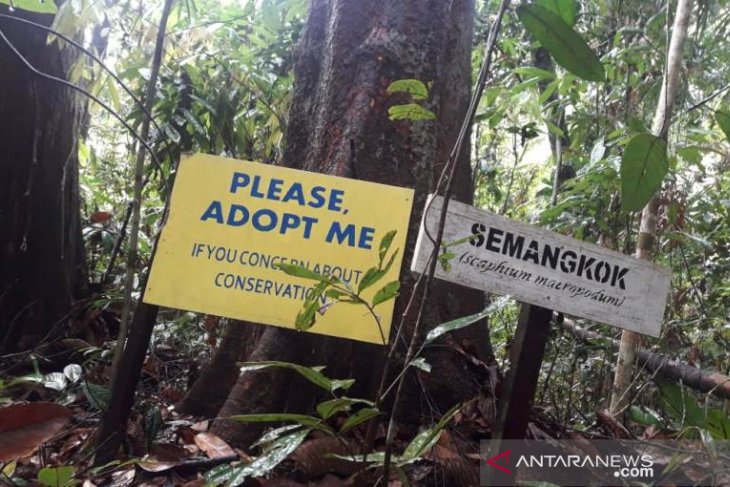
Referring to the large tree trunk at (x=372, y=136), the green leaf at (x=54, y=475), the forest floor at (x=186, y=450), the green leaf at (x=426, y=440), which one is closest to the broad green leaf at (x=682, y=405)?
the forest floor at (x=186, y=450)

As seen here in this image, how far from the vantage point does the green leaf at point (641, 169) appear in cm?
132

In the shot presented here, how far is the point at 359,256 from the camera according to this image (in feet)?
5.32

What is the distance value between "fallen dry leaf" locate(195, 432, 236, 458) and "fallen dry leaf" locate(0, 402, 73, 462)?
0.36 m

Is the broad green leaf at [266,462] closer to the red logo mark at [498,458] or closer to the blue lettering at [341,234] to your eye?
the red logo mark at [498,458]

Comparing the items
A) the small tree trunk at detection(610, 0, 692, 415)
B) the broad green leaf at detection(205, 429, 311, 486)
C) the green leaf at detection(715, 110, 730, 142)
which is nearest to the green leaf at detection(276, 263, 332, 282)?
the broad green leaf at detection(205, 429, 311, 486)

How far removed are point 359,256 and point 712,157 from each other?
4091mm

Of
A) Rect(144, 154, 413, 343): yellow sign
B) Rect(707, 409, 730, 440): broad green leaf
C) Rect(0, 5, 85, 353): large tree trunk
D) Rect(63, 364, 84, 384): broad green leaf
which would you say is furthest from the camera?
Rect(0, 5, 85, 353): large tree trunk

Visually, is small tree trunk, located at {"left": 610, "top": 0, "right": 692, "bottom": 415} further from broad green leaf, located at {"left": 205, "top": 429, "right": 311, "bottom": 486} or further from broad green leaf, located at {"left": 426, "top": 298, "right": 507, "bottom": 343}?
broad green leaf, located at {"left": 205, "top": 429, "right": 311, "bottom": 486}

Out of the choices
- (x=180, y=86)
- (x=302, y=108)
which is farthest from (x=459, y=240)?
(x=180, y=86)

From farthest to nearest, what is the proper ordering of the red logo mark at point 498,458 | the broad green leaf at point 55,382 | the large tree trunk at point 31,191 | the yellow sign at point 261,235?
the large tree trunk at point 31,191
the broad green leaf at point 55,382
the yellow sign at point 261,235
the red logo mark at point 498,458

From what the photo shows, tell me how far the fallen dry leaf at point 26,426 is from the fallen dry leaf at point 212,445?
1.19 feet

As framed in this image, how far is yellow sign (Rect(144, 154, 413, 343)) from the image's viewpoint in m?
1.61

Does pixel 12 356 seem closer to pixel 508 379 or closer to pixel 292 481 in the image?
pixel 292 481

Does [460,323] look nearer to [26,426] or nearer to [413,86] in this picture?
[413,86]
